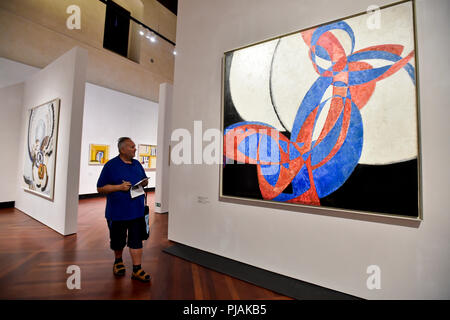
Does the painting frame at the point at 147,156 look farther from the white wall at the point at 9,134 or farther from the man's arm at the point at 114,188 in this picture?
the man's arm at the point at 114,188

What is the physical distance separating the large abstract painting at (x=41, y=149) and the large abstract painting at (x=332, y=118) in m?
3.77

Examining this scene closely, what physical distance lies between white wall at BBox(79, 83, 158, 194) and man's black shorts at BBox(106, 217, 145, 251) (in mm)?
6051

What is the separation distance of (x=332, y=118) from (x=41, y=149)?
5794mm

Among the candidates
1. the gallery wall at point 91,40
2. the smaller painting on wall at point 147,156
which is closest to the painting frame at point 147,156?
the smaller painting on wall at point 147,156

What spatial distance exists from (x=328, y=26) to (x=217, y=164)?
2163 mm

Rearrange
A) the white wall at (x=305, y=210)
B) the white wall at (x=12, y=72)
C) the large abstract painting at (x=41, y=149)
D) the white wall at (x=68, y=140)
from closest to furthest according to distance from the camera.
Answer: the white wall at (x=305, y=210) → the white wall at (x=68, y=140) → the large abstract painting at (x=41, y=149) → the white wall at (x=12, y=72)

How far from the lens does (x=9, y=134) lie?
5.72 metres

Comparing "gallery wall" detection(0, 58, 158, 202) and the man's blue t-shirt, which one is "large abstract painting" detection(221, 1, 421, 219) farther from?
"gallery wall" detection(0, 58, 158, 202)

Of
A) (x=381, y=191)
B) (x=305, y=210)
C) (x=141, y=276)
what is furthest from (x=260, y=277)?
(x=381, y=191)

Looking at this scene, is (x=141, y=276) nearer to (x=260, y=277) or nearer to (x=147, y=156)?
(x=260, y=277)

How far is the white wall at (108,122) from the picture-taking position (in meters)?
7.29
